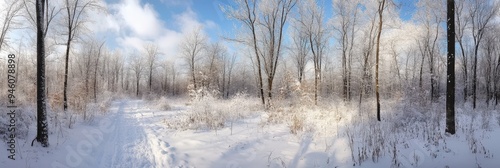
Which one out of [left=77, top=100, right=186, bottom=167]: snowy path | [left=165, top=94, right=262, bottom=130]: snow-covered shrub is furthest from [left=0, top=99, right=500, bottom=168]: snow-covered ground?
[left=165, top=94, right=262, bottom=130]: snow-covered shrub

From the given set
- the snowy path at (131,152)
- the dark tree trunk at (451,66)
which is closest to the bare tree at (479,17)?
the dark tree trunk at (451,66)

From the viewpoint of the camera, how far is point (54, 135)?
7.47m

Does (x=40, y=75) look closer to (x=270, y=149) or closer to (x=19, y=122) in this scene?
(x=19, y=122)

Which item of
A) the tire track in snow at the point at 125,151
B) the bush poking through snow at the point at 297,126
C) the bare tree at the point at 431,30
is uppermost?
the bare tree at the point at 431,30

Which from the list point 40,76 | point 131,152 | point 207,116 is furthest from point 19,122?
point 207,116

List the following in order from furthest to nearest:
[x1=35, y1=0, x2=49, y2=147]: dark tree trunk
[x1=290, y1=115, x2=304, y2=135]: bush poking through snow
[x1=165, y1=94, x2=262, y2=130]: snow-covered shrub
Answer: [x1=165, y1=94, x2=262, y2=130]: snow-covered shrub
[x1=290, y1=115, x2=304, y2=135]: bush poking through snow
[x1=35, y1=0, x2=49, y2=147]: dark tree trunk

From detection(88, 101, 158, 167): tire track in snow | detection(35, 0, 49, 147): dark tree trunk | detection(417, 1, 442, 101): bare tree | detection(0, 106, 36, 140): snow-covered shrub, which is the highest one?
detection(417, 1, 442, 101): bare tree

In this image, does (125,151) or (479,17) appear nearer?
(125,151)

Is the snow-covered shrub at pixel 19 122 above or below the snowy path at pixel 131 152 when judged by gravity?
above

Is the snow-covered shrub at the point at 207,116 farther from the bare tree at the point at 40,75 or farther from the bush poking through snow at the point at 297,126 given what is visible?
the bare tree at the point at 40,75

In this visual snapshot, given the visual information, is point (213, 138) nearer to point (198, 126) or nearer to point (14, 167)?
point (198, 126)

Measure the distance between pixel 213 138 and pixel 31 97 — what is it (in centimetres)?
1209

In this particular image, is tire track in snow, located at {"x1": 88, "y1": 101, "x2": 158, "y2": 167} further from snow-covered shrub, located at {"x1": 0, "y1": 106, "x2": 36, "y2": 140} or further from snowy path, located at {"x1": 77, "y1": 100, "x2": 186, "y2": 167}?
snow-covered shrub, located at {"x1": 0, "y1": 106, "x2": 36, "y2": 140}

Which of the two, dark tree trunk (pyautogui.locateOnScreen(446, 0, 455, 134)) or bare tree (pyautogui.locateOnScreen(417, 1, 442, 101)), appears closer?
dark tree trunk (pyautogui.locateOnScreen(446, 0, 455, 134))
